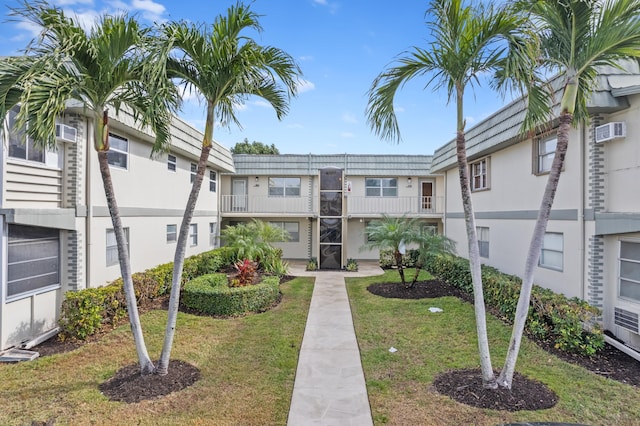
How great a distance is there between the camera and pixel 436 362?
6.04 m

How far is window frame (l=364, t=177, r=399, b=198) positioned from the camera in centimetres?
1980

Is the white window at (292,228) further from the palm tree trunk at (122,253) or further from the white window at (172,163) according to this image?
the palm tree trunk at (122,253)

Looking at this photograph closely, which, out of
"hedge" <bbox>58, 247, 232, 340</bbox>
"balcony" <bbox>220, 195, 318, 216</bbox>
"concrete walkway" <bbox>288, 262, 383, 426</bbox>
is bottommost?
"concrete walkway" <bbox>288, 262, 383, 426</bbox>

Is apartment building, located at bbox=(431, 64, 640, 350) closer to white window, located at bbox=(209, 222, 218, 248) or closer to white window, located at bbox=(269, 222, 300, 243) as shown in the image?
white window, located at bbox=(269, 222, 300, 243)

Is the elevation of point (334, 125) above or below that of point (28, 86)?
above

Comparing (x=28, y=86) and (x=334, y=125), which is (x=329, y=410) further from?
(x=334, y=125)

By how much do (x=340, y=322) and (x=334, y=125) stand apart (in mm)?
7218

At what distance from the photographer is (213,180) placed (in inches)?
692

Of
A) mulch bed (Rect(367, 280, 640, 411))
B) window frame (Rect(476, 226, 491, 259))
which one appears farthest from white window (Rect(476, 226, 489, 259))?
mulch bed (Rect(367, 280, 640, 411))

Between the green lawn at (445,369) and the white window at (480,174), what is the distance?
5271 millimetres

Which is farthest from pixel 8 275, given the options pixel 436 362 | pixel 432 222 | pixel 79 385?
pixel 432 222

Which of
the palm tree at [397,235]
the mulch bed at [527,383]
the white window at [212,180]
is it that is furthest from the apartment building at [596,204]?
the white window at [212,180]

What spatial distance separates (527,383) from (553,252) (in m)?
4.72

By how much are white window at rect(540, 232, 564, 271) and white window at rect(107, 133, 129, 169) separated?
1113cm
